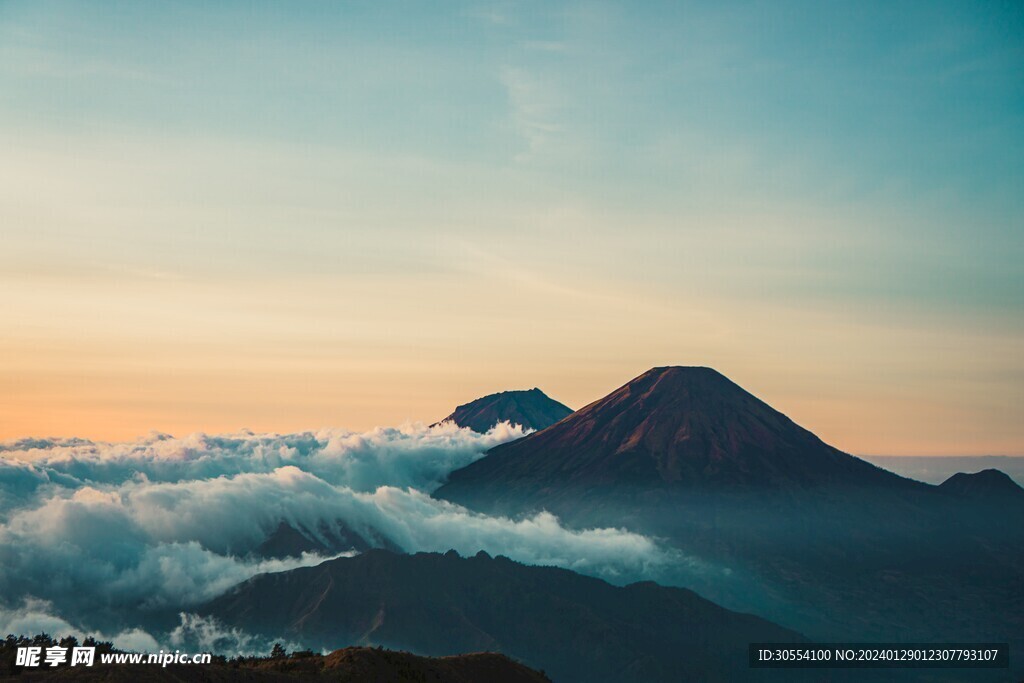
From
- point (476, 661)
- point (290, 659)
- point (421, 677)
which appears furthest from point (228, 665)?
point (476, 661)

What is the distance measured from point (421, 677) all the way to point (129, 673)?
1369 inches

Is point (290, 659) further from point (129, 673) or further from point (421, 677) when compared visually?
point (129, 673)

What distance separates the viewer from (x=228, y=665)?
103562 mm

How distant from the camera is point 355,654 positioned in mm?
115188

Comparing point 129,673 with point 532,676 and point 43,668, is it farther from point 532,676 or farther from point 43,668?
A: point 532,676

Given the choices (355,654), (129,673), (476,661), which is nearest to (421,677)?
(355,654)

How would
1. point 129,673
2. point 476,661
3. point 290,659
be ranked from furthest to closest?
point 476,661, point 290,659, point 129,673

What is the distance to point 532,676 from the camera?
132 metres

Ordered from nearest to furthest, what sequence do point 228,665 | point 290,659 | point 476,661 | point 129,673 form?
1. point 129,673
2. point 228,665
3. point 290,659
4. point 476,661

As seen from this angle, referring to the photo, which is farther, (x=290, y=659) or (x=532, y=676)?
(x=532, y=676)

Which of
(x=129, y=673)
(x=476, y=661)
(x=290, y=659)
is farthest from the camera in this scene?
(x=476, y=661)

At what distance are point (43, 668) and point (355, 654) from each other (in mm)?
32143

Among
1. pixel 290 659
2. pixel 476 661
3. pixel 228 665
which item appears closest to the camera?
pixel 228 665

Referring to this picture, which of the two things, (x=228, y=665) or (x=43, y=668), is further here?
(x=228, y=665)
